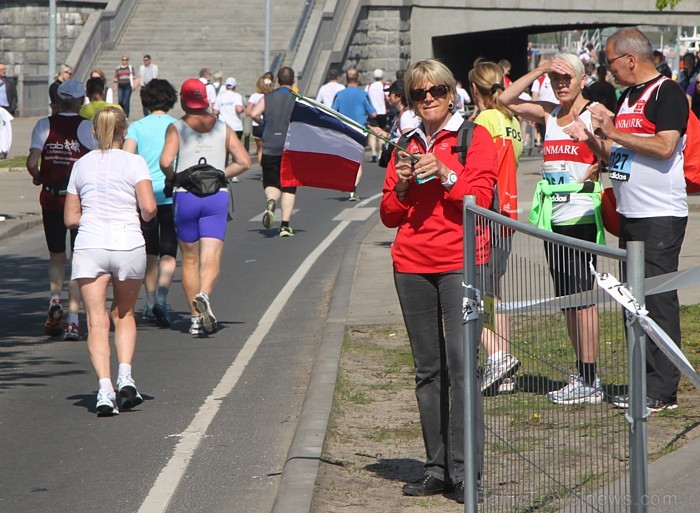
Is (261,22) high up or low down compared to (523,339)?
up

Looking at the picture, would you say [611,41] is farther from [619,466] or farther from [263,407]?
[619,466]

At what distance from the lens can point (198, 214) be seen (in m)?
9.84

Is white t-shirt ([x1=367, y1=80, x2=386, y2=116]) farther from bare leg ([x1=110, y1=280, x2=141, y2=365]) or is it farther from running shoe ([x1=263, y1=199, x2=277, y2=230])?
bare leg ([x1=110, y1=280, x2=141, y2=365])

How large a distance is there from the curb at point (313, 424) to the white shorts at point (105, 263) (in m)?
1.34

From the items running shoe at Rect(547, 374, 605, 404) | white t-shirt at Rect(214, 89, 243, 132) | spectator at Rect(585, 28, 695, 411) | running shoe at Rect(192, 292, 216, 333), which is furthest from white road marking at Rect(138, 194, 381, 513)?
white t-shirt at Rect(214, 89, 243, 132)

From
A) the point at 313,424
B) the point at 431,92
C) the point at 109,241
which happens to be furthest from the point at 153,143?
the point at 431,92

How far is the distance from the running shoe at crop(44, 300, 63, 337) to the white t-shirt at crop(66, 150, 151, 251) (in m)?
2.44

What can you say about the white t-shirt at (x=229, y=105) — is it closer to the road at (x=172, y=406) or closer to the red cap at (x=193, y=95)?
the road at (x=172, y=406)

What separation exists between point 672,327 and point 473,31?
39909 millimetres

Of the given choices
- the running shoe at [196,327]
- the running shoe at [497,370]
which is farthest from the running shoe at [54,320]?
the running shoe at [497,370]

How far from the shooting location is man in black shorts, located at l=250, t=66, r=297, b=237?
15773 millimetres

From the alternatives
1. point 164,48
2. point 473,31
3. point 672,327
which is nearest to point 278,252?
point 672,327

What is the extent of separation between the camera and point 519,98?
316 inches

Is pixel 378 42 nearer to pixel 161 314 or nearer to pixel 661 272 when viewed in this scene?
pixel 161 314
